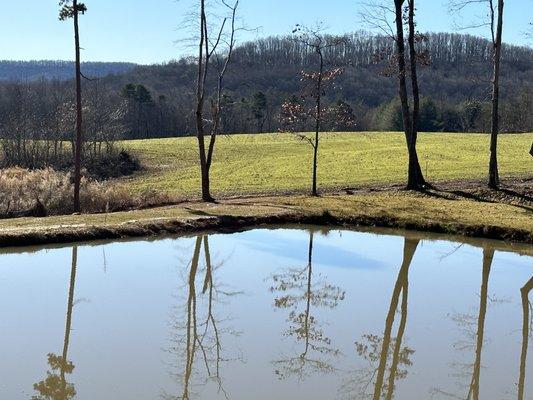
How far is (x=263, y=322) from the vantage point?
414 inches

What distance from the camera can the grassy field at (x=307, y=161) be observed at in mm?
30688

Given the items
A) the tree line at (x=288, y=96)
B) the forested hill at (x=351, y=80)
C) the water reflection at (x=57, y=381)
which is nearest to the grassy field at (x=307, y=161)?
the tree line at (x=288, y=96)

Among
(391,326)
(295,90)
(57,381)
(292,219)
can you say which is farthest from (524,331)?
(295,90)

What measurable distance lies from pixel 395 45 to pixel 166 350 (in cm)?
2004

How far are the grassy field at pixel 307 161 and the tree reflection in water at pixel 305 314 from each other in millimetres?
14275

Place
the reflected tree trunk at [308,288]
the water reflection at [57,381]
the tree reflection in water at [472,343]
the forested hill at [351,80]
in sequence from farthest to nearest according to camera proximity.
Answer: the forested hill at [351,80]
the reflected tree trunk at [308,288]
the tree reflection in water at [472,343]
the water reflection at [57,381]

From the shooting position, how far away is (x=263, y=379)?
806cm

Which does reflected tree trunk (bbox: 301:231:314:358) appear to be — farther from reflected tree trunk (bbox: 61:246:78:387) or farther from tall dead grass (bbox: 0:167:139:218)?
tall dead grass (bbox: 0:167:139:218)

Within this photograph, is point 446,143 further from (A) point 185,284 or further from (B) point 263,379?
(B) point 263,379

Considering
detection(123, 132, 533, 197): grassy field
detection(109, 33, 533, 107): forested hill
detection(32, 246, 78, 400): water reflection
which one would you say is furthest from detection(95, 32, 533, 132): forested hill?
detection(32, 246, 78, 400): water reflection

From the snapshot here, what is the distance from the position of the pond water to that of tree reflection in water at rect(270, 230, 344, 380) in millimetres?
39

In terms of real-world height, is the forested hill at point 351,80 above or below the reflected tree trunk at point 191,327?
above

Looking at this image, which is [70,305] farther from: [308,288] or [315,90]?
[315,90]

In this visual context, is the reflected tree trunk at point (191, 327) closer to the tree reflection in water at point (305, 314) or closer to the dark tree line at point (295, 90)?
the tree reflection in water at point (305, 314)
